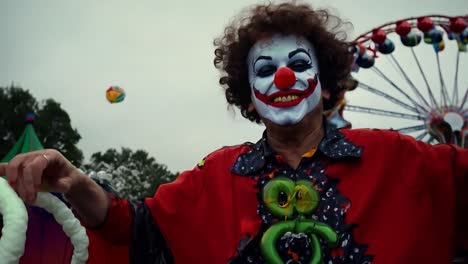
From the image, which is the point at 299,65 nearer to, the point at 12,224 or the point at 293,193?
the point at 293,193

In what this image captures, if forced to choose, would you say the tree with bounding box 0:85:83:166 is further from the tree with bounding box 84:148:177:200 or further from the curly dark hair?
the curly dark hair

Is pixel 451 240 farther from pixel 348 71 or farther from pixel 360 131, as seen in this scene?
pixel 348 71

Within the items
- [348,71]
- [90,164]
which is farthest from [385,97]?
[90,164]

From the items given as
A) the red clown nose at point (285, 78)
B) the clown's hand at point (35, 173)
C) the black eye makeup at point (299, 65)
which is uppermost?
the black eye makeup at point (299, 65)

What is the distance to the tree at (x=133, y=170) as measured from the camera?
1379 inches

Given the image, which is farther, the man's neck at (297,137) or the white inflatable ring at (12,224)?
the man's neck at (297,137)

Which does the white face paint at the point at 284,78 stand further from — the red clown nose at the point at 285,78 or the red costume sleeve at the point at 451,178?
the red costume sleeve at the point at 451,178

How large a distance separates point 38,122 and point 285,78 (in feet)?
70.0

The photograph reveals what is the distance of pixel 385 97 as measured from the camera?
12.8 metres

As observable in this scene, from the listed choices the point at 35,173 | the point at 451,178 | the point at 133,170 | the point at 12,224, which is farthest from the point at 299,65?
the point at 133,170

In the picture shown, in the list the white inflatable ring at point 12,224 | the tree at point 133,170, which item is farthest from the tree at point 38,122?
the white inflatable ring at point 12,224

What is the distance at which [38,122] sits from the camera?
21.5m

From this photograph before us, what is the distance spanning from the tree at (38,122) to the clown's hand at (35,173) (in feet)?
67.2

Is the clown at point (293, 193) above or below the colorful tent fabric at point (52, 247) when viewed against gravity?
above
